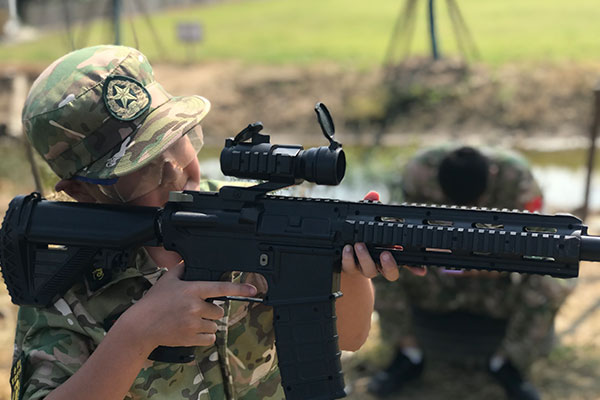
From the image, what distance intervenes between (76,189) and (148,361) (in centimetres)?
51

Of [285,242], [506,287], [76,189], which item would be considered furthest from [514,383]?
[76,189]

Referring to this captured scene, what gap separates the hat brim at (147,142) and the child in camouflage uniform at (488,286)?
2.35m

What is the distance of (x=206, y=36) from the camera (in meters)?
22.5

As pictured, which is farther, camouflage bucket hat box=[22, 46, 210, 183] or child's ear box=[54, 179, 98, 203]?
child's ear box=[54, 179, 98, 203]

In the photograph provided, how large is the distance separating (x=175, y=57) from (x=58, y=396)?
18.2m

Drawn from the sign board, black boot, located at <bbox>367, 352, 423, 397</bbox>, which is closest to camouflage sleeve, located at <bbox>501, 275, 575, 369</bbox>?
black boot, located at <bbox>367, 352, 423, 397</bbox>

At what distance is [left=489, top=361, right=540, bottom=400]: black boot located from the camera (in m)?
4.08

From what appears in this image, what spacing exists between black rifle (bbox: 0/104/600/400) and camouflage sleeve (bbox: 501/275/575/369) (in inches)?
96.6

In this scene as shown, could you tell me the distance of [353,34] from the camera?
2059 centimetres

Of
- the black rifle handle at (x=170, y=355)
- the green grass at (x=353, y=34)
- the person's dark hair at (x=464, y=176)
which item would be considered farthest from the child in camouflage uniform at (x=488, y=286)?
the green grass at (x=353, y=34)

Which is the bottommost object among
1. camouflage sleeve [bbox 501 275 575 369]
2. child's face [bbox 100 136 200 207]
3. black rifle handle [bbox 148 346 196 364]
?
camouflage sleeve [bbox 501 275 575 369]

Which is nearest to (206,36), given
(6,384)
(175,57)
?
(175,57)

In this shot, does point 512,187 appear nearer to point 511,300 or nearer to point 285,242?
point 511,300

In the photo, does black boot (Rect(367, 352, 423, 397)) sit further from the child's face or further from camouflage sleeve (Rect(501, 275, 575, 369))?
the child's face
